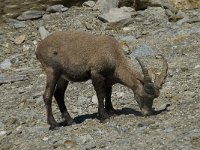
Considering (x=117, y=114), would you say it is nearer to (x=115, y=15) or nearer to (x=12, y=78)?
(x=12, y=78)

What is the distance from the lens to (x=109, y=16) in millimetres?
23000

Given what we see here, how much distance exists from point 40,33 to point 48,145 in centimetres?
1075

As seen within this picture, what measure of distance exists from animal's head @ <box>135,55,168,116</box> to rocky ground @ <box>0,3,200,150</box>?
0.90ft

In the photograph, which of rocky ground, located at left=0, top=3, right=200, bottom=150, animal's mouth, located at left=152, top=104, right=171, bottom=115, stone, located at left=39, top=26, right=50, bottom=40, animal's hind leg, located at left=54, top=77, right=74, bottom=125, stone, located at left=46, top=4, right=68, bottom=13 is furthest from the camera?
stone, located at left=46, top=4, right=68, bottom=13

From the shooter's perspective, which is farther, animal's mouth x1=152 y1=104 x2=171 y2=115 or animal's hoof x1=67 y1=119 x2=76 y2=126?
animal's hoof x1=67 y1=119 x2=76 y2=126

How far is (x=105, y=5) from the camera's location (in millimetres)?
23781

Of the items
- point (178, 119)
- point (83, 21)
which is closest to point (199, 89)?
point (178, 119)

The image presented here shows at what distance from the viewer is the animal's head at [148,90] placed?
43.2 feet

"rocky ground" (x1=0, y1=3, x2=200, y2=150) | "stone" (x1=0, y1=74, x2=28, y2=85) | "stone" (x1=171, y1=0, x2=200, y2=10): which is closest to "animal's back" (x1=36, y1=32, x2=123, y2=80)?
"rocky ground" (x1=0, y1=3, x2=200, y2=150)

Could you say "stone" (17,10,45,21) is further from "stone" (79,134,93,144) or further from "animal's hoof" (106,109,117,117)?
"stone" (79,134,93,144)

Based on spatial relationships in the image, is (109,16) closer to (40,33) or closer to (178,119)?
(40,33)

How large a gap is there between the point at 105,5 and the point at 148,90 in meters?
11.0

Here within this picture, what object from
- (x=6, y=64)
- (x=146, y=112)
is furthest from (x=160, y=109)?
(x=6, y=64)

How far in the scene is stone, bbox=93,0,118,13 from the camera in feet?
77.8
